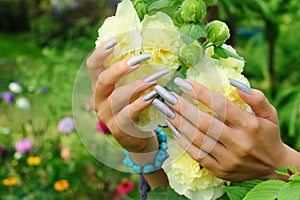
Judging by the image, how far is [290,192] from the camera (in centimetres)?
56

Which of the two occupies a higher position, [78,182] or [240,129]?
[240,129]

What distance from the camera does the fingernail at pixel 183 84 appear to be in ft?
1.98

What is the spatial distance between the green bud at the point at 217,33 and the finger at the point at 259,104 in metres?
0.06

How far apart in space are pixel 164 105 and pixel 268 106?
4.8 inches

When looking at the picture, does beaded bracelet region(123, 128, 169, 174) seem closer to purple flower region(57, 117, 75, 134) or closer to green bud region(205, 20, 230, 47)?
green bud region(205, 20, 230, 47)

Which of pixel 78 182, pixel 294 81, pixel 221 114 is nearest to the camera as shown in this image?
pixel 221 114

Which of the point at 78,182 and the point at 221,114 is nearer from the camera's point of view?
the point at 221,114

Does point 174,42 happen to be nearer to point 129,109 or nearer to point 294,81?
point 129,109

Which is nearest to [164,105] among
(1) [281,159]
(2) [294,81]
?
(1) [281,159]

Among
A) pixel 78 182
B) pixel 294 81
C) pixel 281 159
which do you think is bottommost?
pixel 78 182

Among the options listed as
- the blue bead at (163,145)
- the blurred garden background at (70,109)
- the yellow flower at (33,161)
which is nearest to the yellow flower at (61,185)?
the blurred garden background at (70,109)

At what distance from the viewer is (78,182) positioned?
2342 millimetres

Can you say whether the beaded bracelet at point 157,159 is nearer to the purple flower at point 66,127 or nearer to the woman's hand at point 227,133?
the woman's hand at point 227,133

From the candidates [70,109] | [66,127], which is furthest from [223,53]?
[70,109]
